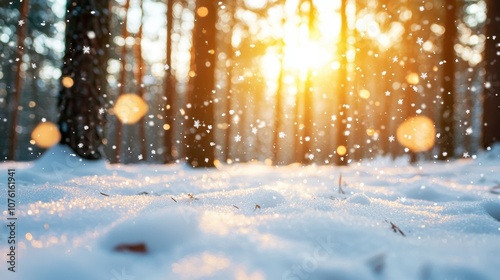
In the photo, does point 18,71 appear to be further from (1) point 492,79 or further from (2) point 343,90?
(1) point 492,79

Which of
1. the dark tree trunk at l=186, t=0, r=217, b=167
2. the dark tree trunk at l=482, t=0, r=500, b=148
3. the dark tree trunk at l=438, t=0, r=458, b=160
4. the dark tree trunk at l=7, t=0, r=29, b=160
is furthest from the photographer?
the dark tree trunk at l=7, t=0, r=29, b=160

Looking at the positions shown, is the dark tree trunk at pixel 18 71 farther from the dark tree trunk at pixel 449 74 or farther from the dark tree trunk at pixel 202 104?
the dark tree trunk at pixel 449 74

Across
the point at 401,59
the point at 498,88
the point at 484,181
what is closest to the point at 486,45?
the point at 498,88

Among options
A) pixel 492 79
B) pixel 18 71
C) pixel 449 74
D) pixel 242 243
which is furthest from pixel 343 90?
pixel 18 71

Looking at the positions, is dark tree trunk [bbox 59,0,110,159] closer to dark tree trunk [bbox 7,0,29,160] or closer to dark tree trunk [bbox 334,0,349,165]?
dark tree trunk [bbox 334,0,349,165]

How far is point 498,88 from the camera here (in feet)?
23.4

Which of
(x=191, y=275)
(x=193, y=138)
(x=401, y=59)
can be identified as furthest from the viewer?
(x=401, y=59)

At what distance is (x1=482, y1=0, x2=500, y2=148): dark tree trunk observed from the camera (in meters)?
7.06

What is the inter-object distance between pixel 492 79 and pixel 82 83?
748cm

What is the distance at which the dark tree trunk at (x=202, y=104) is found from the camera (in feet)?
20.4

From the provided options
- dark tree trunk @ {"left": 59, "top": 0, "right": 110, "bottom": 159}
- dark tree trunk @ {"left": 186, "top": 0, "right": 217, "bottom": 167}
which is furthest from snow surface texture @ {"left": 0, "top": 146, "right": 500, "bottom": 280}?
dark tree trunk @ {"left": 186, "top": 0, "right": 217, "bottom": 167}

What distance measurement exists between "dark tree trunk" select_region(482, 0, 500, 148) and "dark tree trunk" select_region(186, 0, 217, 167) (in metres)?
5.57

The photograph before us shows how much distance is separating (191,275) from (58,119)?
13.6ft

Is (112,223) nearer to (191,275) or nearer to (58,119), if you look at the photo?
(191,275)
